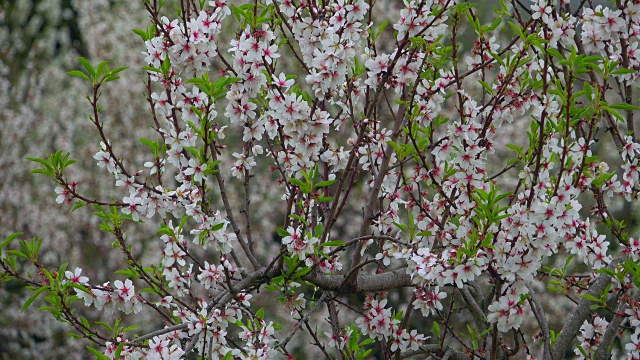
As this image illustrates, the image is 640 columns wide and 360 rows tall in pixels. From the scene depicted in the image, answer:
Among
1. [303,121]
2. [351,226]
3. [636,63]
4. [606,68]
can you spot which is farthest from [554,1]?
[351,226]

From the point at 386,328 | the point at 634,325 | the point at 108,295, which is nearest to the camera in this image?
the point at 108,295

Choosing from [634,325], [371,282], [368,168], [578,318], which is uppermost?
[368,168]

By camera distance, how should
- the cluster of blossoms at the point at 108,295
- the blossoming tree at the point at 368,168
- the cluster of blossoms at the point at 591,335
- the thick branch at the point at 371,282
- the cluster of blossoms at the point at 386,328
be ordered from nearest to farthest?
1. the blossoming tree at the point at 368,168
2. the cluster of blossoms at the point at 108,295
3. the thick branch at the point at 371,282
4. the cluster of blossoms at the point at 386,328
5. the cluster of blossoms at the point at 591,335

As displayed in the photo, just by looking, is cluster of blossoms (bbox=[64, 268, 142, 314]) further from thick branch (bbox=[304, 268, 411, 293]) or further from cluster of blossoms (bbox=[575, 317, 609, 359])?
cluster of blossoms (bbox=[575, 317, 609, 359])

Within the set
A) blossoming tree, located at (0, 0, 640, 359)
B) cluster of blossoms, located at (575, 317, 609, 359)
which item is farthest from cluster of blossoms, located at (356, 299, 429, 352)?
cluster of blossoms, located at (575, 317, 609, 359)

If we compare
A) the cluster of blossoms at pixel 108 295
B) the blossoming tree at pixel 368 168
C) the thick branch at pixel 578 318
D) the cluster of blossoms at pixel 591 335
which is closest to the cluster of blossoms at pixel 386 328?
the blossoming tree at pixel 368 168

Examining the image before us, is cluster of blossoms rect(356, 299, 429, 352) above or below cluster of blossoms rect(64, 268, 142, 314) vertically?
below

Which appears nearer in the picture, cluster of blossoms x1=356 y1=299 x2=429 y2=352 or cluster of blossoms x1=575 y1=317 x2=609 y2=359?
cluster of blossoms x1=356 y1=299 x2=429 y2=352

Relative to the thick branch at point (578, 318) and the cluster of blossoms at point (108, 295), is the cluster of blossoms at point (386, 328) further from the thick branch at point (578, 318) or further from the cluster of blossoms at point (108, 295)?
the cluster of blossoms at point (108, 295)

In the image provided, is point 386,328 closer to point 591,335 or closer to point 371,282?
point 371,282

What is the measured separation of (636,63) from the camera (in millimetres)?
2764

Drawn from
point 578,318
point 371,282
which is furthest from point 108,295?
point 578,318

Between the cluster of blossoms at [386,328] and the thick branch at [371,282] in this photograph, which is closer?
the thick branch at [371,282]

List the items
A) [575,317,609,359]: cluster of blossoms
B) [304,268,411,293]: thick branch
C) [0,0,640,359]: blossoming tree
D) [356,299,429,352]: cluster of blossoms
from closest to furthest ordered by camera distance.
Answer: [0,0,640,359]: blossoming tree, [304,268,411,293]: thick branch, [356,299,429,352]: cluster of blossoms, [575,317,609,359]: cluster of blossoms
